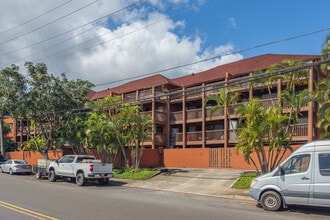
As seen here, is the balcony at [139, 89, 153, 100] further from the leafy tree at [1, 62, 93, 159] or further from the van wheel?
the van wheel

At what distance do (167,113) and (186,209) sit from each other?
26.5 m

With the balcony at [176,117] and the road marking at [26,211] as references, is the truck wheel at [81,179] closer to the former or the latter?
the road marking at [26,211]

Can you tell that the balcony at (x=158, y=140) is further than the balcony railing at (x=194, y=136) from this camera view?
Yes

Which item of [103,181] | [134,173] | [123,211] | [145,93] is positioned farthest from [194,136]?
[123,211]

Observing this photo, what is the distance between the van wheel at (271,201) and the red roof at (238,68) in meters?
19.6

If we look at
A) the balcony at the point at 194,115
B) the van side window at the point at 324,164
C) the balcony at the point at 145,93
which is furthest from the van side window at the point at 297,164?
the balcony at the point at 145,93

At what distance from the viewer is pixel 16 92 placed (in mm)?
30188

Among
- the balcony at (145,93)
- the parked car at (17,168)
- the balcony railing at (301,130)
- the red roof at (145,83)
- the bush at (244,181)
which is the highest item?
the red roof at (145,83)

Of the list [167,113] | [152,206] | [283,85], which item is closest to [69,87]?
[167,113]

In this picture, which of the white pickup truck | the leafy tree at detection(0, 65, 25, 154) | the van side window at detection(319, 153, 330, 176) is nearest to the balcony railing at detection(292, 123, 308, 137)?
the white pickup truck

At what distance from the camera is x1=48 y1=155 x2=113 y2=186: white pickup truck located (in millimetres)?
22172

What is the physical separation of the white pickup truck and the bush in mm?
7731

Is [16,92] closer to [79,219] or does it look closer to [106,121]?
[106,121]

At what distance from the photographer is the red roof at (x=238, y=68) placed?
32.9m
